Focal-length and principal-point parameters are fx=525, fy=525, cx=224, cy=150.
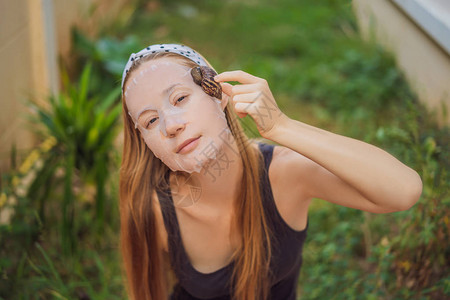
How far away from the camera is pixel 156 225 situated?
1743mm

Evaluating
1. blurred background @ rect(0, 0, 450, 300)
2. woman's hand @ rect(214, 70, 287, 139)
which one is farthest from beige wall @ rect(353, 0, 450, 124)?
woman's hand @ rect(214, 70, 287, 139)

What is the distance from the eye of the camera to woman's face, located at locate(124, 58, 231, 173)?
129cm

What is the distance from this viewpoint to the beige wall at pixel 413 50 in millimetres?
2131

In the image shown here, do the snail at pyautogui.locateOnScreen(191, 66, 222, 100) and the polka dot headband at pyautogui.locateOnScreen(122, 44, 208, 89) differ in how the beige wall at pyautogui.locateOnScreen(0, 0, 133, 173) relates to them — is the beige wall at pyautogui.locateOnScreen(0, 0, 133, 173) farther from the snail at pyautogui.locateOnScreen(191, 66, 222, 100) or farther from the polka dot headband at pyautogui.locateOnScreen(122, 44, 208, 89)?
the snail at pyautogui.locateOnScreen(191, 66, 222, 100)

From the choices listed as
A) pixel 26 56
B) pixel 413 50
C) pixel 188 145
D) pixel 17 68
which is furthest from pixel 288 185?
pixel 26 56

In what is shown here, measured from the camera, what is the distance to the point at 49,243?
8.57ft

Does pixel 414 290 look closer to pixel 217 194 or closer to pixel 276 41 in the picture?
pixel 217 194

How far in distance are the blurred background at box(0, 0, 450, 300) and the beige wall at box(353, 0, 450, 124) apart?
0.04 ft

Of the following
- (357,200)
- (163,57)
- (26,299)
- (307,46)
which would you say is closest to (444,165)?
(357,200)

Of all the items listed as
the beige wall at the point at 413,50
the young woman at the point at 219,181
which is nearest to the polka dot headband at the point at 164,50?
the young woman at the point at 219,181

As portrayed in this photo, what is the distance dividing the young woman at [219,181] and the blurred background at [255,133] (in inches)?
8.1

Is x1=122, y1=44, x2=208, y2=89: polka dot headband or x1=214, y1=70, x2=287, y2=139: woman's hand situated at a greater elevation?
x1=122, y1=44, x2=208, y2=89: polka dot headband

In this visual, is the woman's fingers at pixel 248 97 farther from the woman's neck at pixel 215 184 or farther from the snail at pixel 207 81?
the woman's neck at pixel 215 184

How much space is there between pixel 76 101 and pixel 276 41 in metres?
2.76
